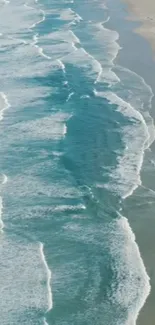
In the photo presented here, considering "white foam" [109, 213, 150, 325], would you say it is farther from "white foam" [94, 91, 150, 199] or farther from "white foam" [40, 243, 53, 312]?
"white foam" [94, 91, 150, 199]

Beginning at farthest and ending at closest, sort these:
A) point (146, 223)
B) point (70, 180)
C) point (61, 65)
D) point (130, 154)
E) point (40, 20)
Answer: point (40, 20) → point (61, 65) → point (130, 154) → point (70, 180) → point (146, 223)

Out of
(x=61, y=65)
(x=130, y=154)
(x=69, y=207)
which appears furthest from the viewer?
(x=61, y=65)

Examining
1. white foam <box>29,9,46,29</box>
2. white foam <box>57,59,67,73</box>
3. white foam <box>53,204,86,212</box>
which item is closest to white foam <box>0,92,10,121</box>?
white foam <box>57,59,67,73</box>

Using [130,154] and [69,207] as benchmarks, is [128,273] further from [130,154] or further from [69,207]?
[130,154]

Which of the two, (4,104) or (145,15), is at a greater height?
(4,104)

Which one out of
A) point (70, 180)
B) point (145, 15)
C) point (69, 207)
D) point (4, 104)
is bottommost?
point (145, 15)

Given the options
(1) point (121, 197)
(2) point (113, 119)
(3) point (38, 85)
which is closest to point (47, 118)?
(2) point (113, 119)

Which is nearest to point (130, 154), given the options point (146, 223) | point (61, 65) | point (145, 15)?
point (146, 223)

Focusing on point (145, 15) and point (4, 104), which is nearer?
point (4, 104)
